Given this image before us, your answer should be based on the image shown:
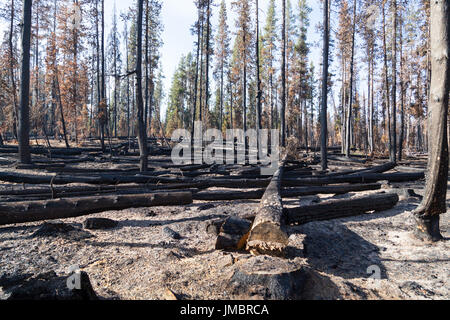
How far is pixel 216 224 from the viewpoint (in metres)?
4.55

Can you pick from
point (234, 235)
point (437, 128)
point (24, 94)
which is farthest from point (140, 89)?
point (437, 128)

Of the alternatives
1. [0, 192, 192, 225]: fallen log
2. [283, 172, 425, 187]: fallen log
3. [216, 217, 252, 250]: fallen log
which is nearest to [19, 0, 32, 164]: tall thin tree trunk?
[0, 192, 192, 225]: fallen log

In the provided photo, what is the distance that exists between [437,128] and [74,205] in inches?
259

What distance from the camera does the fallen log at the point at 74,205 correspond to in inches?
185

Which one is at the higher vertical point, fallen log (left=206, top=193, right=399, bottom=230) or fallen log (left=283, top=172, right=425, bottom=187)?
fallen log (left=283, top=172, right=425, bottom=187)

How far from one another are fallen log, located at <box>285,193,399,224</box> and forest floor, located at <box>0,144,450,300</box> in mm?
202

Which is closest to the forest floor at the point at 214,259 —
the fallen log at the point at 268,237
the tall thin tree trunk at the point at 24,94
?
the fallen log at the point at 268,237

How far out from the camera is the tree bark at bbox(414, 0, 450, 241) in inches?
160

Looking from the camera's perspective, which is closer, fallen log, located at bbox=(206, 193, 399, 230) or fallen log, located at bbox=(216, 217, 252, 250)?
fallen log, located at bbox=(216, 217, 252, 250)

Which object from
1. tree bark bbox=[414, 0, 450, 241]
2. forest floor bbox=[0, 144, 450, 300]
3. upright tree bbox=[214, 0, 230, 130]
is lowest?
forest floor bbox=[0, 144, 450, 300]

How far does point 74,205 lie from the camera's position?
510cm

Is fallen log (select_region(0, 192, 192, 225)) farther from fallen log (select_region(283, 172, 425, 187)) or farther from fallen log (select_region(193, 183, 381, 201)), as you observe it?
fallen log (select_region(283, 172, 425, 187))

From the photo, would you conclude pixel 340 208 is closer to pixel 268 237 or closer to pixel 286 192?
pixel 286 192
